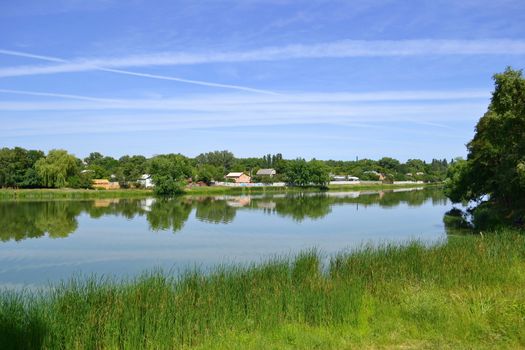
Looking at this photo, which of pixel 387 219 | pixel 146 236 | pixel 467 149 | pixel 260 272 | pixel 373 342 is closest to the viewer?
pixel 373 342

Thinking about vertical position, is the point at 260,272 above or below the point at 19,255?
Answer: above

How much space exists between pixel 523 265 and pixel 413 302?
564 cm

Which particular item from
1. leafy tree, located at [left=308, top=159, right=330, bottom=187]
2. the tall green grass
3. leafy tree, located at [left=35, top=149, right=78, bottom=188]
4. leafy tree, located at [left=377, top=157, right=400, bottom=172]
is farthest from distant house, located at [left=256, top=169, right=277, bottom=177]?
leafy tree, located at [left=35, top=149, right=78, bottom=188]

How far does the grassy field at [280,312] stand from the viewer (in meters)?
7.41

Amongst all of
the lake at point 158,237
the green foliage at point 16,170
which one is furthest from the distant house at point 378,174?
the lake at point 158,237

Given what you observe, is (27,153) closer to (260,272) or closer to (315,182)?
(315,182)

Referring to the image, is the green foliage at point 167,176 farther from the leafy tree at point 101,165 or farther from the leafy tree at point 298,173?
the leafy tree at point 298,173

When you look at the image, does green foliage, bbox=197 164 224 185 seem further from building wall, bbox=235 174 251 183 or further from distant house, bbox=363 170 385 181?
distant house, bbox=363 170 385 181

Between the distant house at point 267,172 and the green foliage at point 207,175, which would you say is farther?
the distant house at point 267,172

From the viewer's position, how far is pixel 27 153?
75.6 metres

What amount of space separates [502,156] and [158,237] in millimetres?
21912

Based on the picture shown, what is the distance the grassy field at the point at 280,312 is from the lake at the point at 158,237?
4.60 m

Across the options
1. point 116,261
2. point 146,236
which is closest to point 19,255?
point 116,261

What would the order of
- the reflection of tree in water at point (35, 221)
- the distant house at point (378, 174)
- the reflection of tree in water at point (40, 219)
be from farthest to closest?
the distant house at point (378, 174) < the reflection of tree in water at point (40, 219) < the reflection of tree in water at point (35, 221)
